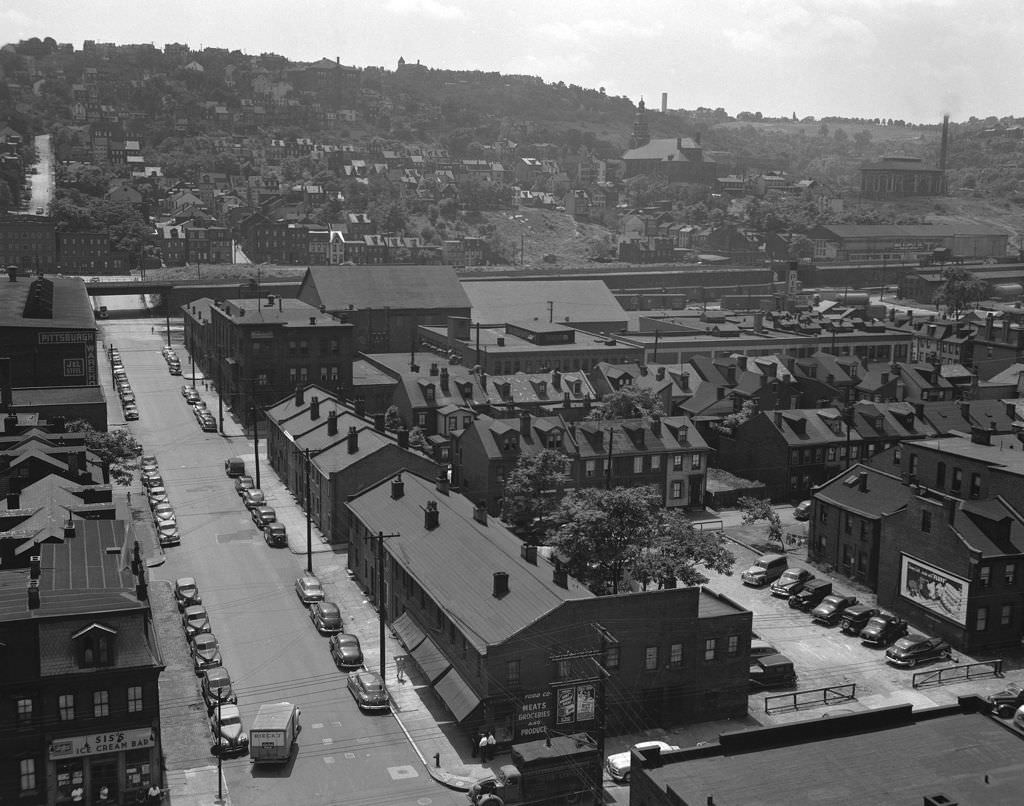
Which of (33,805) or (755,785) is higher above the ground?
(755,785)

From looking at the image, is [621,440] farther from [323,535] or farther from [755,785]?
[755,785]

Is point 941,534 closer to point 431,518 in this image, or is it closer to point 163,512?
point 431,518

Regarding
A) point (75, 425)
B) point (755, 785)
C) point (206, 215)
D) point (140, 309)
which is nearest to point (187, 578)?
point (75, 425)

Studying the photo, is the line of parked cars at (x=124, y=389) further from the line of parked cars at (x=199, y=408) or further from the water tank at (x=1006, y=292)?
the water tank at (x=1006, y=292)

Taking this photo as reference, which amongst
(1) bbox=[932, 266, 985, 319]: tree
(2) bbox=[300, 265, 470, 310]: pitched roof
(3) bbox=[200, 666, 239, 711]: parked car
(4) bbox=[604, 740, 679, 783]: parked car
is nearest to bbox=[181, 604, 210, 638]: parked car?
(3) bbox=[200, 666, 239, 711]: parked car

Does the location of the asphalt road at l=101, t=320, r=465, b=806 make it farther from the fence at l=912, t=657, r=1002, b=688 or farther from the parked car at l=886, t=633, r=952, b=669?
the parked car at l=886, t=633, r=952, b=669

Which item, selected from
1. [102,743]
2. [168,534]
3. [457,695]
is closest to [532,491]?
[168,534]
